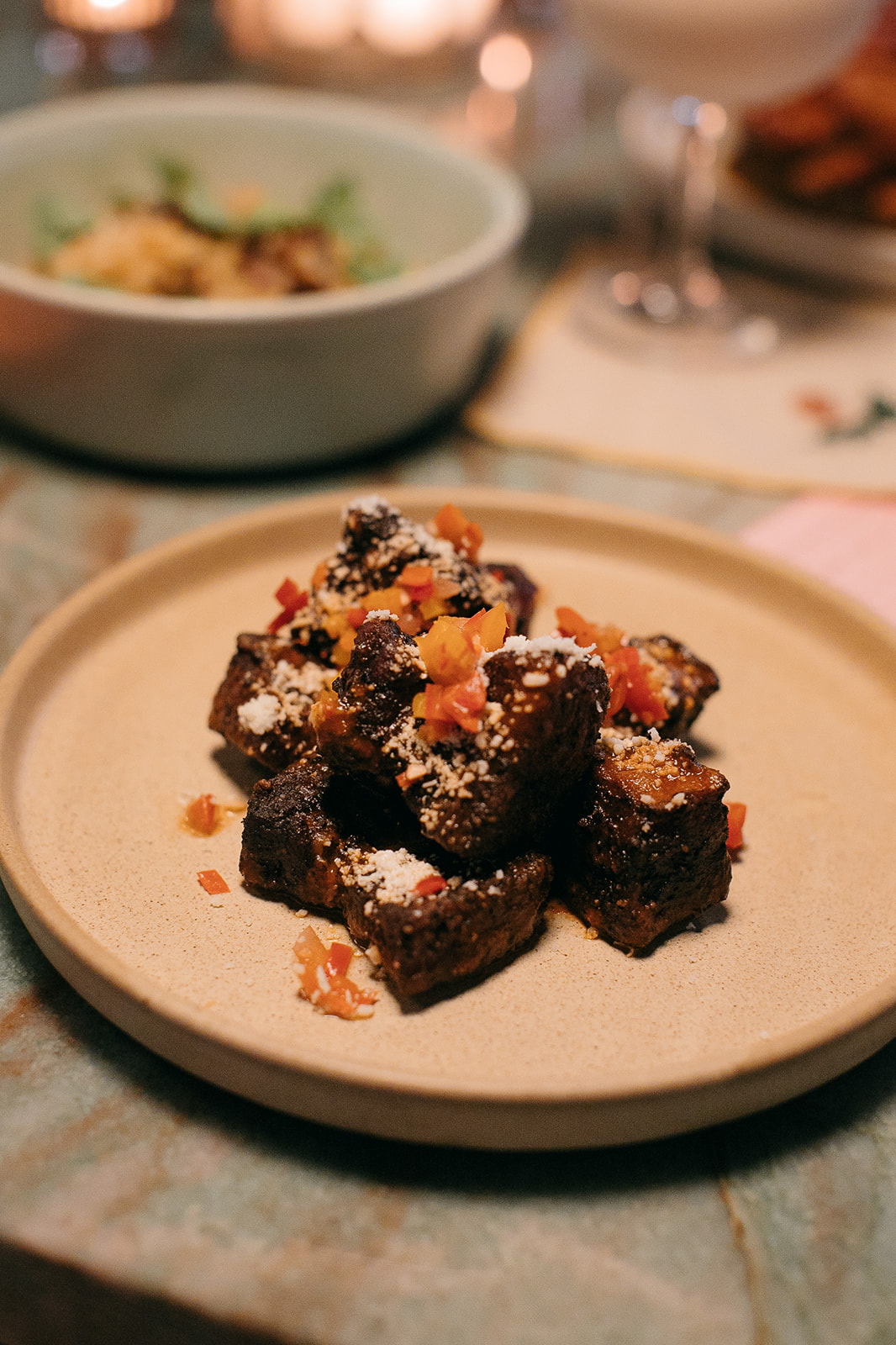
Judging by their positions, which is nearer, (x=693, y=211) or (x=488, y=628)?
(x=488, y=628)

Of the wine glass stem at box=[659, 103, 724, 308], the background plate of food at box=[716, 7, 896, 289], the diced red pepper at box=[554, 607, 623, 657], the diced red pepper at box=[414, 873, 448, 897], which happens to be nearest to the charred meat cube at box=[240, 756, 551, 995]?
the diced red pepper at box=[414, 873, 448, 897]

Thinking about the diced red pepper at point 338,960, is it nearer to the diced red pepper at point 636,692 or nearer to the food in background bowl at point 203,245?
the diced red pepper at point 636,692

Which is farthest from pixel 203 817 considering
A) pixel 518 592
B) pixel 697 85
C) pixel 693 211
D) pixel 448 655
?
pixel 693 211

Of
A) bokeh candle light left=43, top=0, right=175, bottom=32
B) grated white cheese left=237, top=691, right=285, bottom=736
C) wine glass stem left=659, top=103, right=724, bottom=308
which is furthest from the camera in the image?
bokeh candle light left=43, top=0, right=175, bottom=32

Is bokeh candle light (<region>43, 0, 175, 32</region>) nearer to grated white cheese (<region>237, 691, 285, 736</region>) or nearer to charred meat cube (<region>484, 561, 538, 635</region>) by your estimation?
charred meat cube (<region>484, 561, 538, 635</region>)

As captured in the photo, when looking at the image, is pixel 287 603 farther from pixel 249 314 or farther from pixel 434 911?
pixel 249 314

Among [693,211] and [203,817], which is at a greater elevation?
[693,211]

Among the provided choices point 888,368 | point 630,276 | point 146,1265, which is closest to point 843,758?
point 146,1265

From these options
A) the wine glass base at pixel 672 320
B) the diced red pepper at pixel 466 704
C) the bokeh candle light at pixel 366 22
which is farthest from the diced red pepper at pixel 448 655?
the bokeh candle light at pixel 366 22
